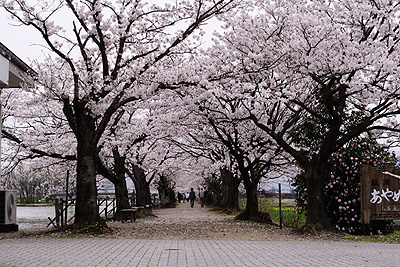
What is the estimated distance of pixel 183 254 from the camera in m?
9.06

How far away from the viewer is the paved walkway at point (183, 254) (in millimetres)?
7926

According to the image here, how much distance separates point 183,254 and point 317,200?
23.2ft

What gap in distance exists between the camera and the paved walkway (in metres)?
7.93

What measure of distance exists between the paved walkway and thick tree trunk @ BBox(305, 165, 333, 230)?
11.4 ft

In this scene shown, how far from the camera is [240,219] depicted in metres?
21.5

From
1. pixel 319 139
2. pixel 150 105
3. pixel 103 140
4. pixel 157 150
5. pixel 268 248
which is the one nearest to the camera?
pixel 268 248

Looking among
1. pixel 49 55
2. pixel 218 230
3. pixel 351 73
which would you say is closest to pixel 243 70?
pixel 351 73

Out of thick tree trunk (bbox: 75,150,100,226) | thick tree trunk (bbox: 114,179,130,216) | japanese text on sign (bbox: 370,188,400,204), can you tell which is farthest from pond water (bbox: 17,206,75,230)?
japanese text on sign (bbox: 370,188,400,204)

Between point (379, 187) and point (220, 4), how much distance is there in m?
7.73

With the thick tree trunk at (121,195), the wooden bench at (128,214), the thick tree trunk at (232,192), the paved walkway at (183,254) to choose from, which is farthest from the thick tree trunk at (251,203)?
the paved walkway at (183,254)

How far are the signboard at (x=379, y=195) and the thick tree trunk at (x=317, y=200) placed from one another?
123cm

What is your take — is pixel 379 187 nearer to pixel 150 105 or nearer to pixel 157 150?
pixel 150 105

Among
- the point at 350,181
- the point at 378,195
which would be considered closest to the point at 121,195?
the point at 350,181

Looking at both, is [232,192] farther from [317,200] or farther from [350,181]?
[317,200]
